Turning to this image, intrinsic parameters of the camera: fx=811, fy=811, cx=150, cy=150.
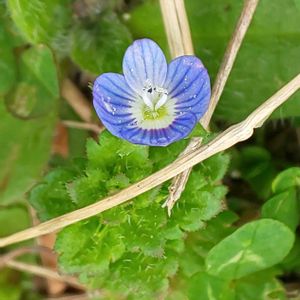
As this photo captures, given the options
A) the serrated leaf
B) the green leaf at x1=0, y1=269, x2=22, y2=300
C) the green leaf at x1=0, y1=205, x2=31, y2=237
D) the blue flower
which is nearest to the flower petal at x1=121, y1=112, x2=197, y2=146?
the blue flower

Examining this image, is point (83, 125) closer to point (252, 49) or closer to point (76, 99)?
point (76, 99)

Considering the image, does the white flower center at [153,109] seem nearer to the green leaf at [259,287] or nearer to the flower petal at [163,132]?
the flower petal at [163,132]

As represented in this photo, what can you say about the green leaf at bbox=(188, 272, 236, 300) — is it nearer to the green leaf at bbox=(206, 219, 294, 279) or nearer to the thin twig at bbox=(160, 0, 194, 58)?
the green leaf at bbox=(206, 219, 294, 279)

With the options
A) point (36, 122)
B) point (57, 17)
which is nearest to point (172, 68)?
point (57, 17)

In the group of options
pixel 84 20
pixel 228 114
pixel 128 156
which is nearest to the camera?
pixel 128 156

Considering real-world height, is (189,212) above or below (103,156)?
below

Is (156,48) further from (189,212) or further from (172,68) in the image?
(189,212)

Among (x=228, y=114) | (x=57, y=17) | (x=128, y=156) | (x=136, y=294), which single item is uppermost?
(x=57, y=17)
